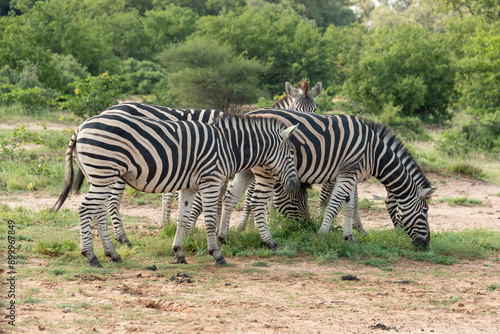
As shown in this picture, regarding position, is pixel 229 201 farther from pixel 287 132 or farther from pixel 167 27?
pixel 167 27

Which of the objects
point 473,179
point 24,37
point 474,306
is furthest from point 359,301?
point 24,37

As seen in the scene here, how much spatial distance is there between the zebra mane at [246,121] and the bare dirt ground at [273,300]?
1.84m

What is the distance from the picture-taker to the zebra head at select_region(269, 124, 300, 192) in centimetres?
725

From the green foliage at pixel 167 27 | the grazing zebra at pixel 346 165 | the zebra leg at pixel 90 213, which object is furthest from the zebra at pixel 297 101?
the green foliage at pixel 167 27

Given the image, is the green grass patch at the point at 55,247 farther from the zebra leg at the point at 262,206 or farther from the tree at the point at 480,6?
the tree at the point at 480,6

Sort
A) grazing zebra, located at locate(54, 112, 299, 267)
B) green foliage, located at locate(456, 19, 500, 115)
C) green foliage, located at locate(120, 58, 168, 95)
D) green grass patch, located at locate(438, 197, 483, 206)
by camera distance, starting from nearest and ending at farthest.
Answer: grazing zebra, located at locate(54, 112, 299, 267)
green grass patch, located at locate(438, 197, 483, 206)
green foliage, located at locate(456, 19, 500, 115)
green foliage, located at locate(120, 58, 168, 95)

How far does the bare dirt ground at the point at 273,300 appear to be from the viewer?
4.48 m

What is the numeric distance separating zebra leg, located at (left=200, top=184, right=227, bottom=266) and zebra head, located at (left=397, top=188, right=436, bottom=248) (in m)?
3.16

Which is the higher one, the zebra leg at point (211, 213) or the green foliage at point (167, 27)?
the green foliage at point (167, 27)

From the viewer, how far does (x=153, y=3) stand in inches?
1506

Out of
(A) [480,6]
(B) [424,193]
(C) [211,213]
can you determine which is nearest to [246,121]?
(C) [211,213]

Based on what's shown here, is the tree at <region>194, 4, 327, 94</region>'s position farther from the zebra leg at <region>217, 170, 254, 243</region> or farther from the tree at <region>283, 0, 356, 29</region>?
the tree at <region>283, 0, 356, 29</region>

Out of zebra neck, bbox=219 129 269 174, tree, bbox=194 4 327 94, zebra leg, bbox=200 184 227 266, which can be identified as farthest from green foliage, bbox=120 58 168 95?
zebra leg, bbox=200 184 227 266

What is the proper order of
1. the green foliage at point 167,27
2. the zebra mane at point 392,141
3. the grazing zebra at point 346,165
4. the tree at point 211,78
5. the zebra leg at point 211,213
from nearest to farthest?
1. the zebra leg at point 211,213
2. the grazing zebra at point 346,165
3. the zebra mane at point 392,141
4. the tree at point 211,78
5. the green foliage at point 167,27
